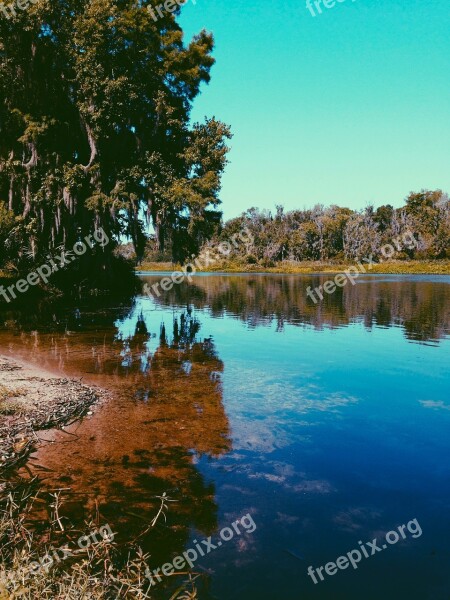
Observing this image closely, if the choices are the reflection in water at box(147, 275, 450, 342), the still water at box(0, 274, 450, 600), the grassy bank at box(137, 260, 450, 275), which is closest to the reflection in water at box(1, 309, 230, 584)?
the still water at box(0, 274, 450, 600)

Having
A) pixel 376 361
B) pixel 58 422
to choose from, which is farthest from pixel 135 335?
pixel 58 422

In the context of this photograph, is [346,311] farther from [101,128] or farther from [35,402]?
[35,402]

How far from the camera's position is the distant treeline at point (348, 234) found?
104 metres

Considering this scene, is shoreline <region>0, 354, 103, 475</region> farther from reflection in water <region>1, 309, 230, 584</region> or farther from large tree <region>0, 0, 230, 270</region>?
large tree <region>0, 0, 230, 270</region>

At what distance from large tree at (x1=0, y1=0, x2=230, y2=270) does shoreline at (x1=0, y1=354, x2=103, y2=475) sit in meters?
17.1

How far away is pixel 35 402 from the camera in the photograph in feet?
30.6

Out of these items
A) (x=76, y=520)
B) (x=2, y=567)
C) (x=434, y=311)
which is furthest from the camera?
(x=434, y=311)

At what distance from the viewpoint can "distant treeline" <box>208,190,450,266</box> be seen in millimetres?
104062

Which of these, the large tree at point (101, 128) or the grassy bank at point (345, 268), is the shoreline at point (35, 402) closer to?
the large tree at point (101, 128)

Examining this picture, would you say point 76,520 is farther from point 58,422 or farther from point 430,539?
point 430,539

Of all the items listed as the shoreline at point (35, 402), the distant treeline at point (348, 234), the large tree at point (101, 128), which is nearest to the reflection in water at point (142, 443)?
the shoreline at point (35, 402)

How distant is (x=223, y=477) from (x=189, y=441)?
4.83 feet

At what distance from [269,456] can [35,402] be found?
4.90m

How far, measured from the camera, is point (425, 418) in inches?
391
